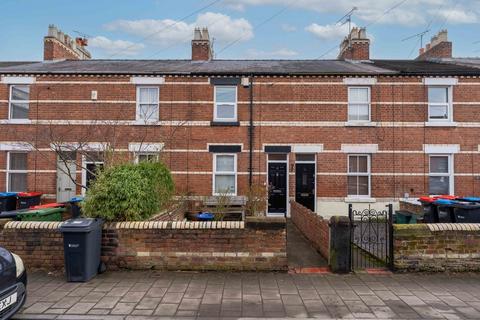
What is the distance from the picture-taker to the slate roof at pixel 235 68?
14695 mm

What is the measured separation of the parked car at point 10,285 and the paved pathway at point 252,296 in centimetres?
39

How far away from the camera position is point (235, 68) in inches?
619

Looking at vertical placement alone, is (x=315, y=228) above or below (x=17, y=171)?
below

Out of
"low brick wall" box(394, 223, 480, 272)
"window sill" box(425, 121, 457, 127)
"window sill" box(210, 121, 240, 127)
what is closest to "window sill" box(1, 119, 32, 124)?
"window sill" box(210, 121, 240, 127)

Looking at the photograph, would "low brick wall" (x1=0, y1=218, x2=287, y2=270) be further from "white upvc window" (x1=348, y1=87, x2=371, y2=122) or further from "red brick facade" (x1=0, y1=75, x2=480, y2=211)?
"white upvc window" (x1=348, y1=87, x2=371, y2=122)

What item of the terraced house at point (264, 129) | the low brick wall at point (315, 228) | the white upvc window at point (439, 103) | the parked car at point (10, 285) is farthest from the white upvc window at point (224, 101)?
the parked car at point (10, 285)

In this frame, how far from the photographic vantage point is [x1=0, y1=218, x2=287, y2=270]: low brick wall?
6785 millimetres

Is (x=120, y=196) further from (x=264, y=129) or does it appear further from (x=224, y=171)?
(x=264, y=129)

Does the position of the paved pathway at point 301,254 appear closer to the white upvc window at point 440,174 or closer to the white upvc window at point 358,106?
the white upvc window at point 358,106

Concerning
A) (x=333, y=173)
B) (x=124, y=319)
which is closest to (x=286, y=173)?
(x=333, y=173)

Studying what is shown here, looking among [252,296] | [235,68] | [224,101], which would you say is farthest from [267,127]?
[252,296]

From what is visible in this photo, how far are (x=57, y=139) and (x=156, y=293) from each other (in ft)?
36.4

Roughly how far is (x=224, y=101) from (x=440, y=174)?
31.0 feet

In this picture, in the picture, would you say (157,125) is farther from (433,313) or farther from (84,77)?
(433,313)
